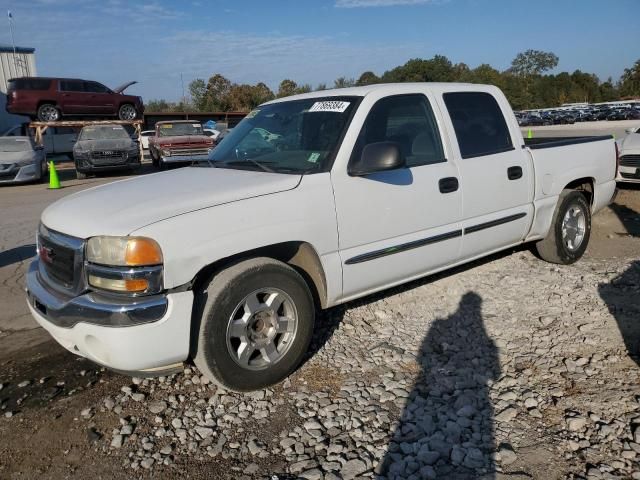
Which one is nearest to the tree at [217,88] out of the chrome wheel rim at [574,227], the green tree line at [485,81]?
the green tree line at [485,81]

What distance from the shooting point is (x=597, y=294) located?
446cm

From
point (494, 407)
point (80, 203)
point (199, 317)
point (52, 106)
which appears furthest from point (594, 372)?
point (52, 106)

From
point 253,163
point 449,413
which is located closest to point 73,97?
point 253,163

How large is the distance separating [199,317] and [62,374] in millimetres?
1329

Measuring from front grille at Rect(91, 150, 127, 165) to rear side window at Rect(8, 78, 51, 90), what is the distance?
617cm

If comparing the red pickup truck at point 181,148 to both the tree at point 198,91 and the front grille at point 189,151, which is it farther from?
the tree at point 198,91

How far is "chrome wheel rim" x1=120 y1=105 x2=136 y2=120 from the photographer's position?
22.0 m

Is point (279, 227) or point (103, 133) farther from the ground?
point (103, 133)

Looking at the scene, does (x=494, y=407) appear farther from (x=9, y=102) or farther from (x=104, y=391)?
(x=9, y=102)

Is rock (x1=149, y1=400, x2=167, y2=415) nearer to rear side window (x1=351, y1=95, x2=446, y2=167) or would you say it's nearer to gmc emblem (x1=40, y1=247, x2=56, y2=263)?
gmc emblem (x1=40, y1=247, x2=56, y2=263)

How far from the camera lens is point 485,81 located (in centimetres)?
6888

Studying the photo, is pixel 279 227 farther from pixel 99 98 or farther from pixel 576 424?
pixel 99 98

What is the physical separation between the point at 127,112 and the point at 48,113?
3077 mm

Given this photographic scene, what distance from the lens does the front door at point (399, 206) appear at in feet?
11.2
